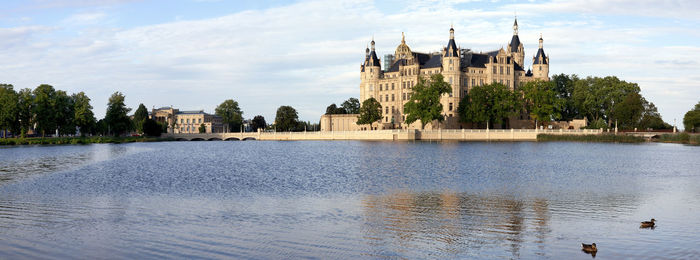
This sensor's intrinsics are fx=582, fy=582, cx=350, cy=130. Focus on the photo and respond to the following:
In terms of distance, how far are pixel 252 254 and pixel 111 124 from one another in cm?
12413

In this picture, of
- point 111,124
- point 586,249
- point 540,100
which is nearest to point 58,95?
point 111,124

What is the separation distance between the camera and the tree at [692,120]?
375 ft

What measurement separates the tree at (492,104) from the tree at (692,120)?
33.1 m

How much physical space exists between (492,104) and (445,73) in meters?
16.1

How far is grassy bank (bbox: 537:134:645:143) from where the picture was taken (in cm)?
10050

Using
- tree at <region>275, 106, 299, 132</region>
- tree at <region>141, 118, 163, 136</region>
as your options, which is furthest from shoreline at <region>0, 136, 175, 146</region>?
tree at <region>275, 106, 299, 132</region>

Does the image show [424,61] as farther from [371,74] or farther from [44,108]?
[44,108]

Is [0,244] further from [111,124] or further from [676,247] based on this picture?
[111,124]

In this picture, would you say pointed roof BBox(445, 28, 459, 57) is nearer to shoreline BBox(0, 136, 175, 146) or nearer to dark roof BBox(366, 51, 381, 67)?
dark roof BBox(366, 51, 381, 67)

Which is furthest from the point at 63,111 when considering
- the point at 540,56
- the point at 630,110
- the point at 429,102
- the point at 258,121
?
the point at 630,110

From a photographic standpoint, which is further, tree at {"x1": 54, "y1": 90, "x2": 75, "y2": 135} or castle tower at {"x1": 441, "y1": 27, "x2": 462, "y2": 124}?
castle tower at {"x1": 441, "y1": 27, "x2": 462, "y2": 124}

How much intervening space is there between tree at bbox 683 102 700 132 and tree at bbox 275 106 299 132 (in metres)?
97.1

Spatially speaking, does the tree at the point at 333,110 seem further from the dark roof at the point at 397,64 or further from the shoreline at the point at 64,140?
the shoreline at the point at 64,140

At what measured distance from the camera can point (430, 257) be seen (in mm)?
14547
